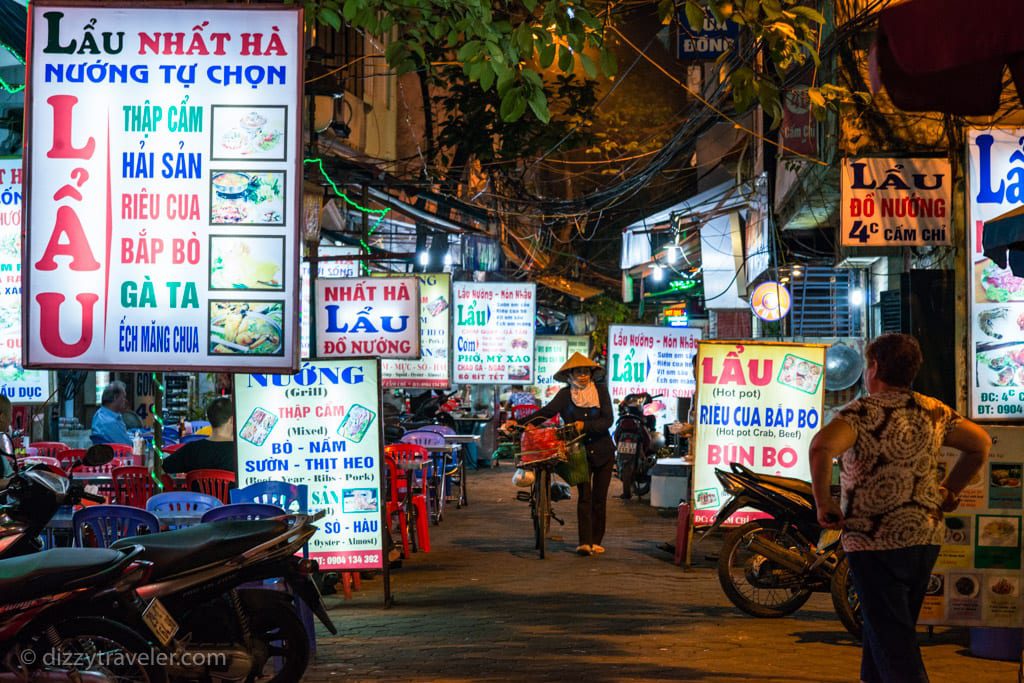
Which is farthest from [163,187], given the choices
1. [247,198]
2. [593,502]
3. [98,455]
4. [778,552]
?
[593,502]

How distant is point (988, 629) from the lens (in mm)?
7809

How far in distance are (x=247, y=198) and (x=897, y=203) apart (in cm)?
734

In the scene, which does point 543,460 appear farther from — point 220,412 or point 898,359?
point 898,359

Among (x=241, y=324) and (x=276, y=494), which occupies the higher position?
(x=241, y=324)

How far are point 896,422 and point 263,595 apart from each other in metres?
3.18

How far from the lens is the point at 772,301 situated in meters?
17.3

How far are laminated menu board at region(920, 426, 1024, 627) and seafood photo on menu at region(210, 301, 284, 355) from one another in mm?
4301

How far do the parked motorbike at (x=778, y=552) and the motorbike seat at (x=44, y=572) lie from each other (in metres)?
5.44

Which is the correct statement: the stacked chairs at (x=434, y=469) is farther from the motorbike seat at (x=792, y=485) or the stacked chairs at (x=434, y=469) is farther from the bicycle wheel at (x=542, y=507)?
the motorbike seat at (x=792, y=485)

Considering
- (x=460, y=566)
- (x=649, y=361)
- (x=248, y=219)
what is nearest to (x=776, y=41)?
(x=248, y=219)

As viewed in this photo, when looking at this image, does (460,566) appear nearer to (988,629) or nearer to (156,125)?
(988,629)

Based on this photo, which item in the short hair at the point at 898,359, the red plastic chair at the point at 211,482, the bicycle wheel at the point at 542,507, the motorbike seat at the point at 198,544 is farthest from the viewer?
the bicycle wheel at the point at 542,507

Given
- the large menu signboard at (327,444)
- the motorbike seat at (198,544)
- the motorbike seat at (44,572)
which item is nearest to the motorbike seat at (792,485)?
the large menu signboard at (327,444)

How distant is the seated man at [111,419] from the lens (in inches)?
525
